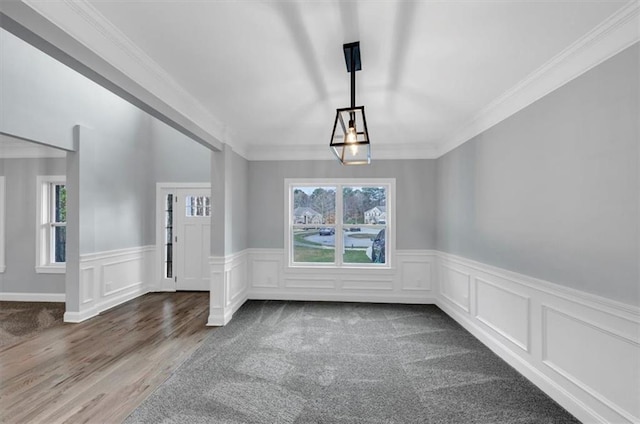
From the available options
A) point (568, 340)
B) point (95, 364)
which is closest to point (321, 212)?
point (95, 364)

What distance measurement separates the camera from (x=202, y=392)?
2350 millimetres

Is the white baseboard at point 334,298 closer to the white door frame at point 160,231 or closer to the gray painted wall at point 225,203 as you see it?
the gray painted wall at point 225,203

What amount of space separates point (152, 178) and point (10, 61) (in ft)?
8.84

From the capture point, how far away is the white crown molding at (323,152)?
15.6 feet

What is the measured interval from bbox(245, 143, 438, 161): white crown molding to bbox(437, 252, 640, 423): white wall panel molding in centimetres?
215

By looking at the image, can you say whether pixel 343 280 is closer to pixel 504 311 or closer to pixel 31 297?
pixel 504 311

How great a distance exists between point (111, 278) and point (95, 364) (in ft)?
7.15

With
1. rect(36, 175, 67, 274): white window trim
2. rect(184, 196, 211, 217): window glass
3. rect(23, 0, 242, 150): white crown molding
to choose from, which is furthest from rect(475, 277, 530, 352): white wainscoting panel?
rect(36, 175, 67, 274): white window trim

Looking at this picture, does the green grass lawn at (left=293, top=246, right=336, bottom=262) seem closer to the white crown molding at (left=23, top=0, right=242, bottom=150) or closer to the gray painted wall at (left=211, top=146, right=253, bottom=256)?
the gray painted wall at (left=211, top=146, right=253, bottom=256)

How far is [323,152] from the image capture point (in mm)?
4852

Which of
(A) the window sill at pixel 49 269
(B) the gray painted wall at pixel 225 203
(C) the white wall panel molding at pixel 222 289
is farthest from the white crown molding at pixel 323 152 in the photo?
(A) the window sill at pixel 49 269

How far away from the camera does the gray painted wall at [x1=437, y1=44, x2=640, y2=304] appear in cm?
173

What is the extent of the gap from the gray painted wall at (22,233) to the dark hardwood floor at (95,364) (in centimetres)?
147

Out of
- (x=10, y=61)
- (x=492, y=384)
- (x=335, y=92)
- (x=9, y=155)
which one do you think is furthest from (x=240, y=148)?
(x=492, y=384)
